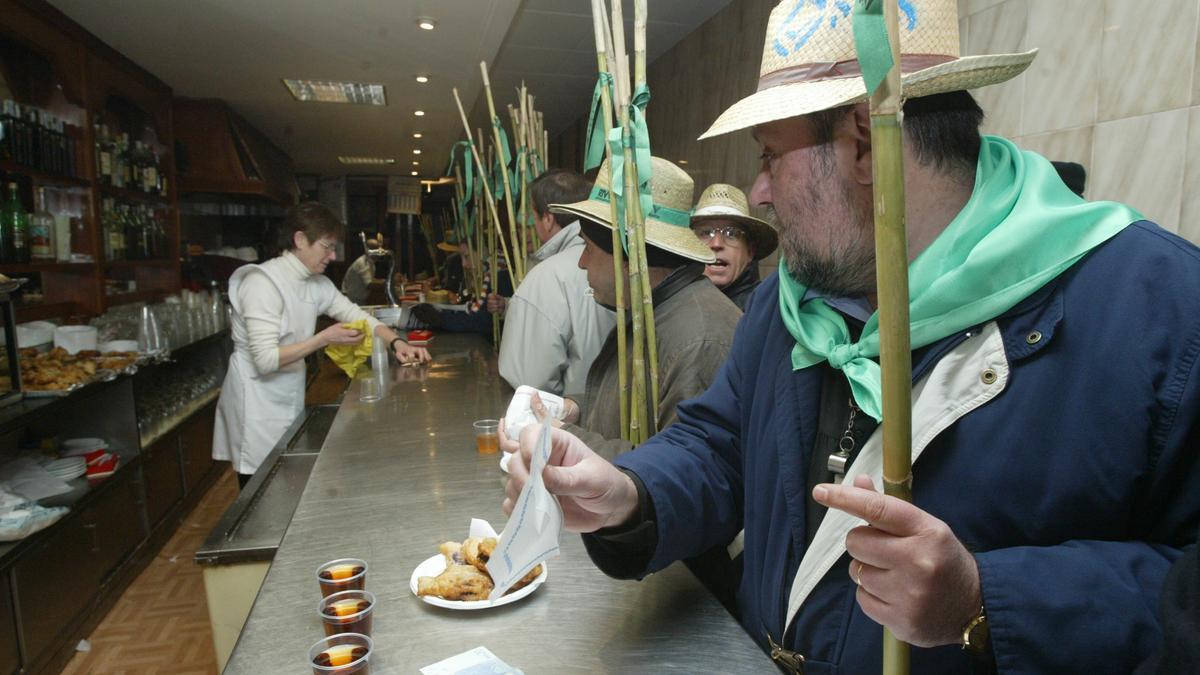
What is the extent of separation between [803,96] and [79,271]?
486 cm

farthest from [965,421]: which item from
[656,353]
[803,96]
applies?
[656,353]

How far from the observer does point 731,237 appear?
2883 millimetres

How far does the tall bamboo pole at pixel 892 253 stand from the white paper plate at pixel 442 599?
763 mm

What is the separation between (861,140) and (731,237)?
1.95m

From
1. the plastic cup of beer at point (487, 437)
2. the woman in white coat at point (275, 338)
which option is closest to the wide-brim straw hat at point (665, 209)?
the plastic cup of beer at point (487, 437)

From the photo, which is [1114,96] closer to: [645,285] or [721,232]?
[721,232]

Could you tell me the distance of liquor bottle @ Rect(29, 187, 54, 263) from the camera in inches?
141

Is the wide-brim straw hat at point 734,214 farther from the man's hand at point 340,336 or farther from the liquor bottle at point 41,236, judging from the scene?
the liquor bottle at point 41,236

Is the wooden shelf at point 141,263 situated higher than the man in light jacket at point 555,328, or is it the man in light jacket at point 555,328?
the wooden shelf at point 141,263

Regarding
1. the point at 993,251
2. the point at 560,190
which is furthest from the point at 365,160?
the point at 993,251

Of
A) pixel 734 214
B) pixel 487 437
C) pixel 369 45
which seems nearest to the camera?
pixel 487 437

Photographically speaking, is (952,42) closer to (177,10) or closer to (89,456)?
(89,456)

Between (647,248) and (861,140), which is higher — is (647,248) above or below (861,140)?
below

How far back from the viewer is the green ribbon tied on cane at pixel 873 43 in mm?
499
